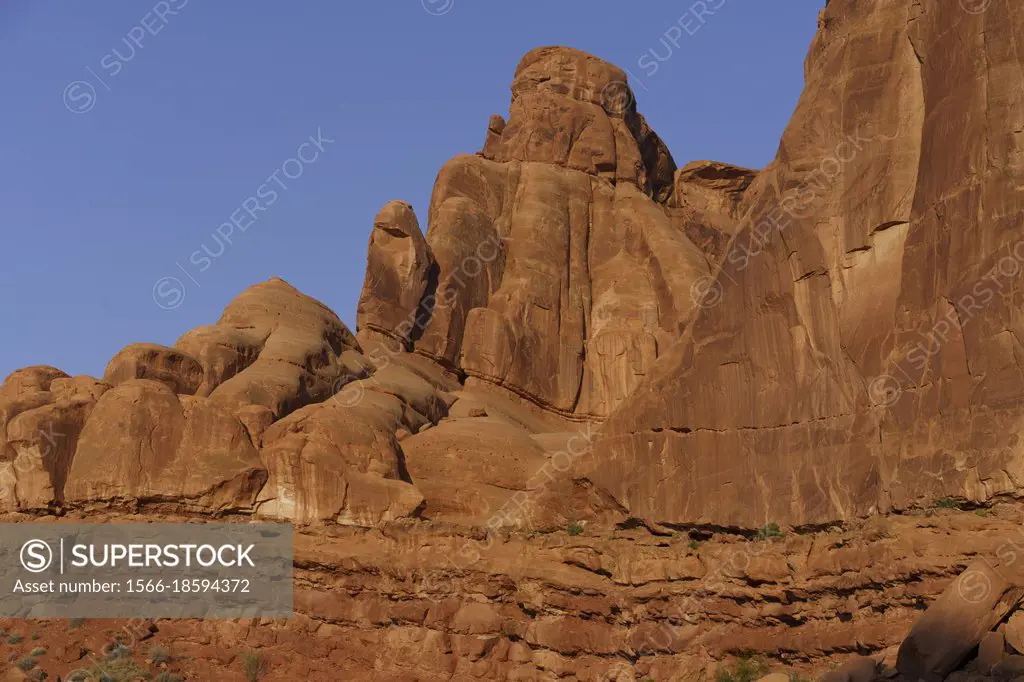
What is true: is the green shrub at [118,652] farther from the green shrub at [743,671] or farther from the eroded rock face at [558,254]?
the eroded rock face at [558,254]

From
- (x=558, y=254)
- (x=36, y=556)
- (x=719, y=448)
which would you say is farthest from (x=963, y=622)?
(x=558, y=254)

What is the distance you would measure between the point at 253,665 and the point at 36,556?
311 inches

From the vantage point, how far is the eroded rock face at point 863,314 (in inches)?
1491

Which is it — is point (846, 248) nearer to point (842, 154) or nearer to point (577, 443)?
point (842, 154)

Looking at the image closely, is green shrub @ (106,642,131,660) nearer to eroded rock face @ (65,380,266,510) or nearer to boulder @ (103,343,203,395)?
eroded rock face @ (65,380,266,510)

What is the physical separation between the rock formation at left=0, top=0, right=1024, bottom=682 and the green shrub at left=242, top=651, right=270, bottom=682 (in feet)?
1.91

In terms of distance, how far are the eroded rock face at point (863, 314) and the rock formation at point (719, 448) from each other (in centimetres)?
8

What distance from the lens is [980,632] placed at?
33.7 m

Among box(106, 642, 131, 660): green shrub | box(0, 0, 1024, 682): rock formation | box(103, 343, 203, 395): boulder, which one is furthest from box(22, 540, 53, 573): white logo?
box(103, 343, 203, 395): boulder

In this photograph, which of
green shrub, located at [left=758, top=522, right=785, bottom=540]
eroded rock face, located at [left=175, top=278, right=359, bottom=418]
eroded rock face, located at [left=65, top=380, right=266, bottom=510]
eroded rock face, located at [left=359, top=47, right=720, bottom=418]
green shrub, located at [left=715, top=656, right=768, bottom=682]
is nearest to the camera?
green shrub, located at [left=715, top=656, right=768, bottom=682]

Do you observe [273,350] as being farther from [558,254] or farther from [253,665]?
[558,254]

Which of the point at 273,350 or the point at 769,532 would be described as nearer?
the point at 769,532

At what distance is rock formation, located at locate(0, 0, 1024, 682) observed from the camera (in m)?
37.8

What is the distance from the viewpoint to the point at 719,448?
44.9 meters
